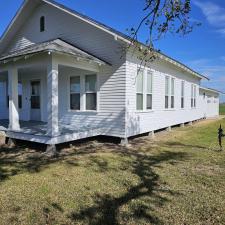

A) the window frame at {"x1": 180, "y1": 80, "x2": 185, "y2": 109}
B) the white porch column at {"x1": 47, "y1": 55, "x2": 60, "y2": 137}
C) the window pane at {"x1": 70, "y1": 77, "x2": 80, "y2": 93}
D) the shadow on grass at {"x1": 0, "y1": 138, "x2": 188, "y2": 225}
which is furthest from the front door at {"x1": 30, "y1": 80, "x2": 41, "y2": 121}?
the window frame at {"x1": 180, "y1": 80, "x2": 185, "y2": 109}

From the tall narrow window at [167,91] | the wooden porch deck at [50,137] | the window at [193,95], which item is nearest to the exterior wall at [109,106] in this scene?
the wooden porch deck at [50,137]

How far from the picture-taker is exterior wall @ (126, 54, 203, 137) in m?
9.67

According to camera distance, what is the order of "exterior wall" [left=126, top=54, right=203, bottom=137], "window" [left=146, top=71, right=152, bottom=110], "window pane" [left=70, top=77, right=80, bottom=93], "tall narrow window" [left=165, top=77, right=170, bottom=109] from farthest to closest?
"tall narrow window" [left=165, top=77, right=170, bottom=109] < "window" [left=146, top=71, right=152, bottom=110] < "window pane" [left=70, top=77, right=80, bottom=93] < "exterior wall" [left=126, top=54, right=203, bottom=137]

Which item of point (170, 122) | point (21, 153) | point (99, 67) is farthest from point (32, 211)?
point (170, 122)

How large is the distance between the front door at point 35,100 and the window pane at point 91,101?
348 cm

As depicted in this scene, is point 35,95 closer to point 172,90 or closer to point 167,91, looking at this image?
point 167,91

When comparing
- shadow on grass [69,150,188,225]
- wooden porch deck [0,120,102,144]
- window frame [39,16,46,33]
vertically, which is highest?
window frame [39,16,46,33]

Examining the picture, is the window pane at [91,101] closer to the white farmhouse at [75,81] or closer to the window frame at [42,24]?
the white farmhouse at [75,81]

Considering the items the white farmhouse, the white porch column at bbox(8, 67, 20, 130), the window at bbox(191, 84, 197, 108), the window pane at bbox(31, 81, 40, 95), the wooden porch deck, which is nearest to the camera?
the wooden porch deck

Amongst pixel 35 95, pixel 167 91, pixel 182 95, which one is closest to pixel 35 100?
pixel 35 95

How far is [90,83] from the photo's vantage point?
10273mm

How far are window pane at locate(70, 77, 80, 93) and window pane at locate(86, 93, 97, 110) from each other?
2.11 ft

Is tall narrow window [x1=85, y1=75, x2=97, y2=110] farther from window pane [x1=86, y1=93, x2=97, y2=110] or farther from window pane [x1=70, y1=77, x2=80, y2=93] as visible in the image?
window pane [x1=70, y1=77, x2=80, y2=93]

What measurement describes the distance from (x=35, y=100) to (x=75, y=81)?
3309mm
